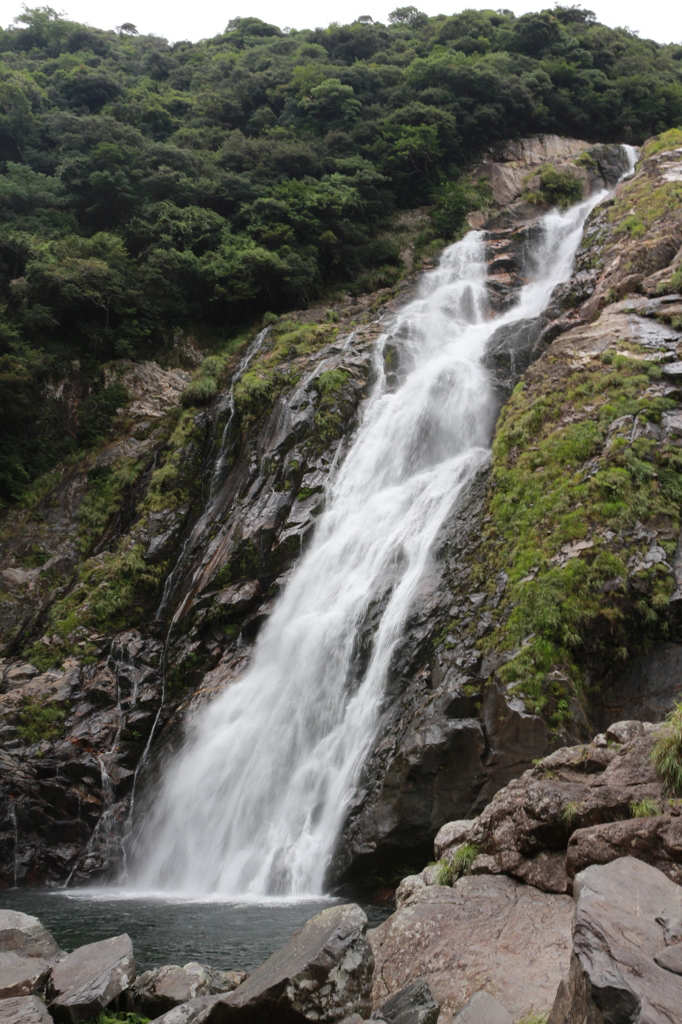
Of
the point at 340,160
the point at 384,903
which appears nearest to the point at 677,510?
the point at 384,903

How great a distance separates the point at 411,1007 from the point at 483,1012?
0.46m

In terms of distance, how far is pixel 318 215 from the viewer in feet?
87.5

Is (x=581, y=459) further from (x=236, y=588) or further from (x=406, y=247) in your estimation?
(x=406, y=247)

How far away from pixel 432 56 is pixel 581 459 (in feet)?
109

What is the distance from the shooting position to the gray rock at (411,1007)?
373cm

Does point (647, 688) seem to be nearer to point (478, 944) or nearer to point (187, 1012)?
point (478, 944)

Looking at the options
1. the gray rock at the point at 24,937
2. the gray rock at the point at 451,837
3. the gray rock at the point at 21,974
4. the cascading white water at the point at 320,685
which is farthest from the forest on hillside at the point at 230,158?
the gray rock at the point at 451,837

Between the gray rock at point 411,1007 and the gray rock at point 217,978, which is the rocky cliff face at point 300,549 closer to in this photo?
the gray rock at point 217,978

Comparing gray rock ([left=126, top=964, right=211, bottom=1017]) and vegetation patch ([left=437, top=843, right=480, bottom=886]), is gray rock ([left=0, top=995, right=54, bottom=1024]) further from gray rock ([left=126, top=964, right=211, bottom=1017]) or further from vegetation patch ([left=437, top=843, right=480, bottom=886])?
vegetation patch ([left=437, top=843, right=480, bottom=886])

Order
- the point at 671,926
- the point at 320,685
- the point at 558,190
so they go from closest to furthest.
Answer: the point at 671,926, the point at 320,685, the point at 558,190

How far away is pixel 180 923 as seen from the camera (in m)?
8.34

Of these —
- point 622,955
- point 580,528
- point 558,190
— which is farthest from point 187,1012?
point 558,190

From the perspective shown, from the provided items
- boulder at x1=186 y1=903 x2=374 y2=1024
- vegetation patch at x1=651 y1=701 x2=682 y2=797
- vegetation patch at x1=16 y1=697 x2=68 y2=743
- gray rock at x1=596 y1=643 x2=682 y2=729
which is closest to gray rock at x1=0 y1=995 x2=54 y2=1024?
boulder at x1=186 y1=903 x2=374 y2=1024

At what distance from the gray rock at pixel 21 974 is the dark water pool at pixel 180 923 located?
1448 mm
